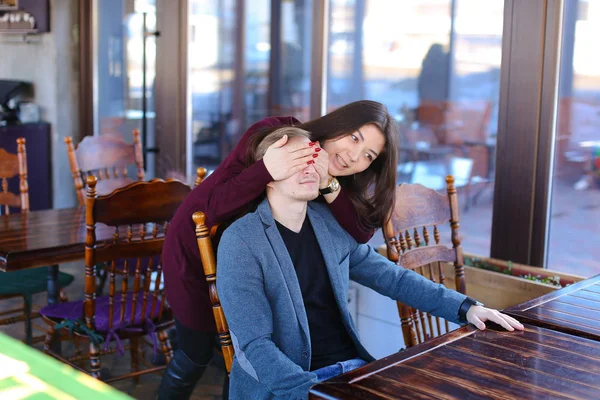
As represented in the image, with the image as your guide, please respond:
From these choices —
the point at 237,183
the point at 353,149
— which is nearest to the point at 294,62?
the point at 353,149

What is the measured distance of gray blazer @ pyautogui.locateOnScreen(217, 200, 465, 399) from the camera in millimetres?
1692

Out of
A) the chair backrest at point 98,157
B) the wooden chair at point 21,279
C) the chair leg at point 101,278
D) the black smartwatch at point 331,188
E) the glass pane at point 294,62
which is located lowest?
the chair leg at point 101,278

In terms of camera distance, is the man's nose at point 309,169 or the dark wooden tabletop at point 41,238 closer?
the man's nose at point 309,169

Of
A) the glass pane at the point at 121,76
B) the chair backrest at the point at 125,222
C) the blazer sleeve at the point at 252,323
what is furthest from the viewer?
the glass pane at the point at 121,76

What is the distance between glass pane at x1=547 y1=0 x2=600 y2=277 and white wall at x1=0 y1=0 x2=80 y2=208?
12.1ft

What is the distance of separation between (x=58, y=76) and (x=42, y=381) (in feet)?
16.4

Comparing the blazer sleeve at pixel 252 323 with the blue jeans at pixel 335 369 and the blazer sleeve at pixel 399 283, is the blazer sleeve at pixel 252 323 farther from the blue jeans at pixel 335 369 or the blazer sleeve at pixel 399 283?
the blazer sleeve at pixel 399 283

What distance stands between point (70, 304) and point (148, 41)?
239 cm

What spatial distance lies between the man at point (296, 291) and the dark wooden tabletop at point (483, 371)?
0.44ft

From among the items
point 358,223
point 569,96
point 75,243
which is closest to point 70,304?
point 75,243

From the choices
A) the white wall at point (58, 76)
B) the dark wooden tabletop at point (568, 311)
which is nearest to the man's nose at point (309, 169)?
the dark wooden tabletop at point (568, 311)

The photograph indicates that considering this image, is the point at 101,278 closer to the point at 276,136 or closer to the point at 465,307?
the point at 276,136

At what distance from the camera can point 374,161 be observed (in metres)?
2.13

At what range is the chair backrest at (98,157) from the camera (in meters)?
3.83
